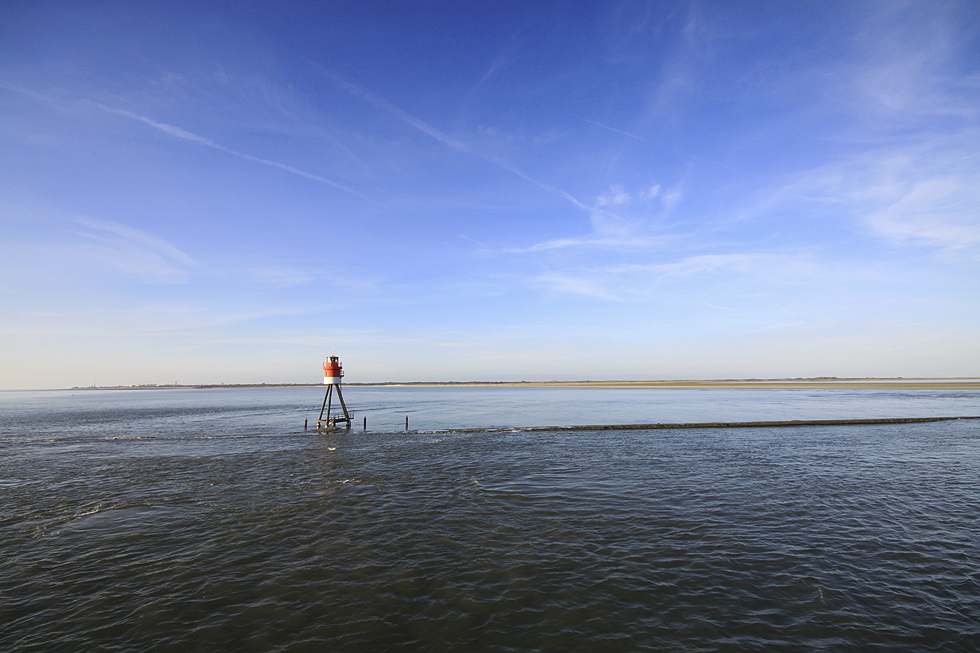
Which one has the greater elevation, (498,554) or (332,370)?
(332,370)

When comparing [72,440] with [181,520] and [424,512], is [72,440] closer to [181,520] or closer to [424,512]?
[181,520]

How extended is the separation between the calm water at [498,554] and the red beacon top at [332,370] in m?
15.9

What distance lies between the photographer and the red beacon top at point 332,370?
39.5 meters

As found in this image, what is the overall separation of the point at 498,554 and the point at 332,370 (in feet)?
105

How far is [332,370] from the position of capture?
39594 mm

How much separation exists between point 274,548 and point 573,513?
952cm

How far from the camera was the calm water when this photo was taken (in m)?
7.98

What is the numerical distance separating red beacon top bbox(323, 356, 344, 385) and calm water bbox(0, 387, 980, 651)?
15889 mm

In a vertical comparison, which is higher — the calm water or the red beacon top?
the red beacon top

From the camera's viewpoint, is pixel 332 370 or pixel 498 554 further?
pixel 332 370

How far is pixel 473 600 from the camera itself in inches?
356

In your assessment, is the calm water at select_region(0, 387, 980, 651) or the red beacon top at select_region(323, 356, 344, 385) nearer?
the calm water at select_region(0, 387, 980, 651)

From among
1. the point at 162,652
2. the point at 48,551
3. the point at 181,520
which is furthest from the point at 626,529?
the point at 48,551

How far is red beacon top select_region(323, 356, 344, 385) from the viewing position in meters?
39.5
